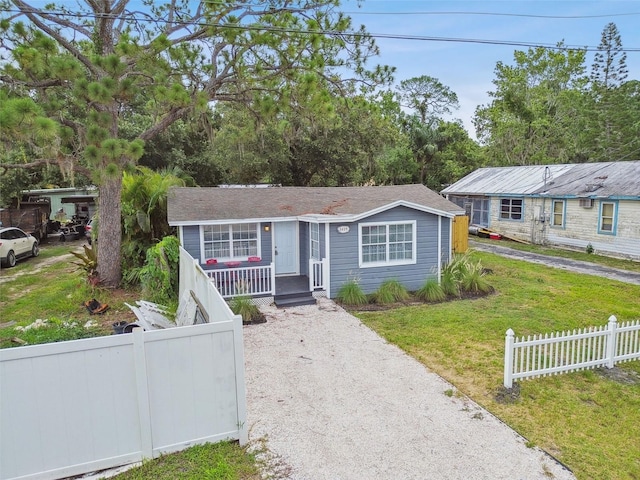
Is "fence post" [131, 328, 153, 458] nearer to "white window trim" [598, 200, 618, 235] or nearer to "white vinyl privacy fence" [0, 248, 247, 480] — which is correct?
"white vinyl privacy fence" [0, 248, 247, 480]

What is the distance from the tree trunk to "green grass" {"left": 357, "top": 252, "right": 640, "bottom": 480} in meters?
7.23

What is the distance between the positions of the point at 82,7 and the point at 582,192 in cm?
1883

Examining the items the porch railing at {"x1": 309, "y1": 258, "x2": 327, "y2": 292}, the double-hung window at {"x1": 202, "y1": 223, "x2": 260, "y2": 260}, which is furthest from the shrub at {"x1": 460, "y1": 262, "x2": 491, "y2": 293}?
the double-hung window at {"x1": 202, "y1": 223, "x2": 260, "y2": 260}

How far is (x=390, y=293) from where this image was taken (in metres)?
11.0

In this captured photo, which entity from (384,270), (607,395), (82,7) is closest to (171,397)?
(607,395)

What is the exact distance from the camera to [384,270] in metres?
11.6

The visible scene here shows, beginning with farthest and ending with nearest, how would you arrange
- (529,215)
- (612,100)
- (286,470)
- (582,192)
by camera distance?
(612,100)
(529,215)
(582,192)
(286,470)

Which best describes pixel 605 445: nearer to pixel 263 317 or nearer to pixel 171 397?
pixel 171 397

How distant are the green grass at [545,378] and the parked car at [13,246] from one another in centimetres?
1361

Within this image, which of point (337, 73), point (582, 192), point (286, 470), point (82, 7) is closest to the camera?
point (286, 470)

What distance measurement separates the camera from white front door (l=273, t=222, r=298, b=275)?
12531 mm

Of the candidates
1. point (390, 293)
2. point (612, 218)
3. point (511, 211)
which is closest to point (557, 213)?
point (511, 211)

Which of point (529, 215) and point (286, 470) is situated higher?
point (529, 215)

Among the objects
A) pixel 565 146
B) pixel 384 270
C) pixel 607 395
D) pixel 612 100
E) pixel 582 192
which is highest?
pixel 612 100
